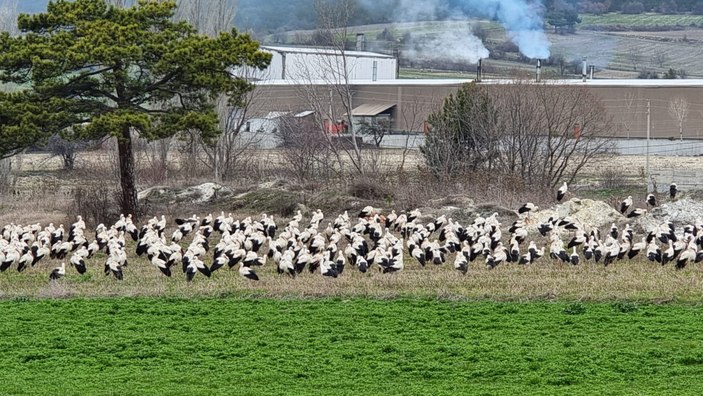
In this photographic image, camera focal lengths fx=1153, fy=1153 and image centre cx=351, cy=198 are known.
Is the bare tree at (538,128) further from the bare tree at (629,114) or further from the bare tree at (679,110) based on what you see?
the bare tree at (629,114)

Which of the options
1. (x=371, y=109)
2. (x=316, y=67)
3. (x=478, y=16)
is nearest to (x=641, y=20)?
(x=478, y=16)

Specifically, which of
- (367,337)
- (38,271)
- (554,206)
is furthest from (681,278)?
(38,271)

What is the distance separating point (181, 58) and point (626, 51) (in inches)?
3377

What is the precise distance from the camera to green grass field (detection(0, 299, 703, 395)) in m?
11.4

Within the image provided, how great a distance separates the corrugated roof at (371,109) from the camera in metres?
53.9

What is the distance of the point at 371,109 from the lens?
54562mm

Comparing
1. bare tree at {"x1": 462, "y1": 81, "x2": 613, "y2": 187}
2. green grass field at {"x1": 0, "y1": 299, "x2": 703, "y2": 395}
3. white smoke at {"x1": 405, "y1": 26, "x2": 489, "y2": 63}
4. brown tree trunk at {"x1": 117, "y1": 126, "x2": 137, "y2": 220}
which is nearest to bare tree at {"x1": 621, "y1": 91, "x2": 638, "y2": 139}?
bare tree at {"x1": 462, "y1": 81, "x2": 613, "y2": 187}

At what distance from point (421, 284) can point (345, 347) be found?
14.5ft

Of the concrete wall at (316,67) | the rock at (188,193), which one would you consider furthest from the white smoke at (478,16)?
the rock at (188,193)

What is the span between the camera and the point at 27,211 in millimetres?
28734

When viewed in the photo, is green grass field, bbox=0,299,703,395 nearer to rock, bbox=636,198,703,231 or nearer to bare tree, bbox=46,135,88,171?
rock, bbox=636,198,703,231

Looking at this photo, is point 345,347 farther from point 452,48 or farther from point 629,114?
point 452,48

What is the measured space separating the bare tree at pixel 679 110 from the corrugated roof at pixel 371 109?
13.7 metres

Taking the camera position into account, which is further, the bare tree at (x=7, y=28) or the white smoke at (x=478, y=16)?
the white smoke at (x=478, y=16)
